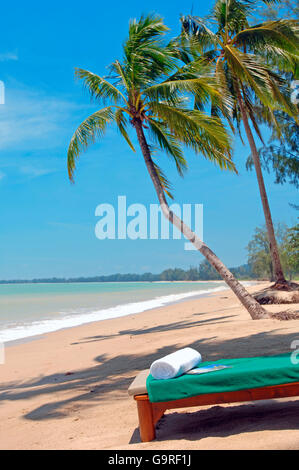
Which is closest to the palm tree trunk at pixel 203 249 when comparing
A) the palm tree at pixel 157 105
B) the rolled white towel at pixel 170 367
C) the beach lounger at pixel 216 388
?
the palm tree at pixel 157 105

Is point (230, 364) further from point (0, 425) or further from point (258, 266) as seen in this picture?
point (258, 266)

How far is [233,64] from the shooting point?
10039 millimetres

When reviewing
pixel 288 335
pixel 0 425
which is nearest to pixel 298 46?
pixel 288 335

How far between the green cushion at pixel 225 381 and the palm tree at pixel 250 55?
308 inches

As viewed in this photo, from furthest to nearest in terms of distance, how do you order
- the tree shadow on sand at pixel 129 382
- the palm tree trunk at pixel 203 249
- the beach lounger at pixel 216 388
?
the palm tree trunk at pixel 203 249
the tree shadow on sand at pixel 129 382
the beach lounger at pixel 216 388

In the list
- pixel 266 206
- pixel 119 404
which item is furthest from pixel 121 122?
pixel 119 404

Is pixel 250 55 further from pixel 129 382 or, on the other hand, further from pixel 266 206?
pixel 129 382

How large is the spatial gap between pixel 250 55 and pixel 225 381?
910cm

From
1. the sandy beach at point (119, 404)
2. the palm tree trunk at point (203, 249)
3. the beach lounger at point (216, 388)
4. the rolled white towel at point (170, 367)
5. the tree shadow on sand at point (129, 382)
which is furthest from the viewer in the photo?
the palm tree trunk at point (203, 249)

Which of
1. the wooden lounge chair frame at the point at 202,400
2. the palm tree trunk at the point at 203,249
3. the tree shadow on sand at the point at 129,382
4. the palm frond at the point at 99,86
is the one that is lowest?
the tree shadow on sand at the point at 129,382

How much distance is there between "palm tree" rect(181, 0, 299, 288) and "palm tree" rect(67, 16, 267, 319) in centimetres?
103

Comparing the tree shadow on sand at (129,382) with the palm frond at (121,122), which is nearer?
the tree shadow on sand at (129,382)

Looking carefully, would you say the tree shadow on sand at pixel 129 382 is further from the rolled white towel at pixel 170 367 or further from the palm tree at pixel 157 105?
the palm tree at pixel 157 105

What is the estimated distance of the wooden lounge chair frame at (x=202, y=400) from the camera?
9.77 ft
